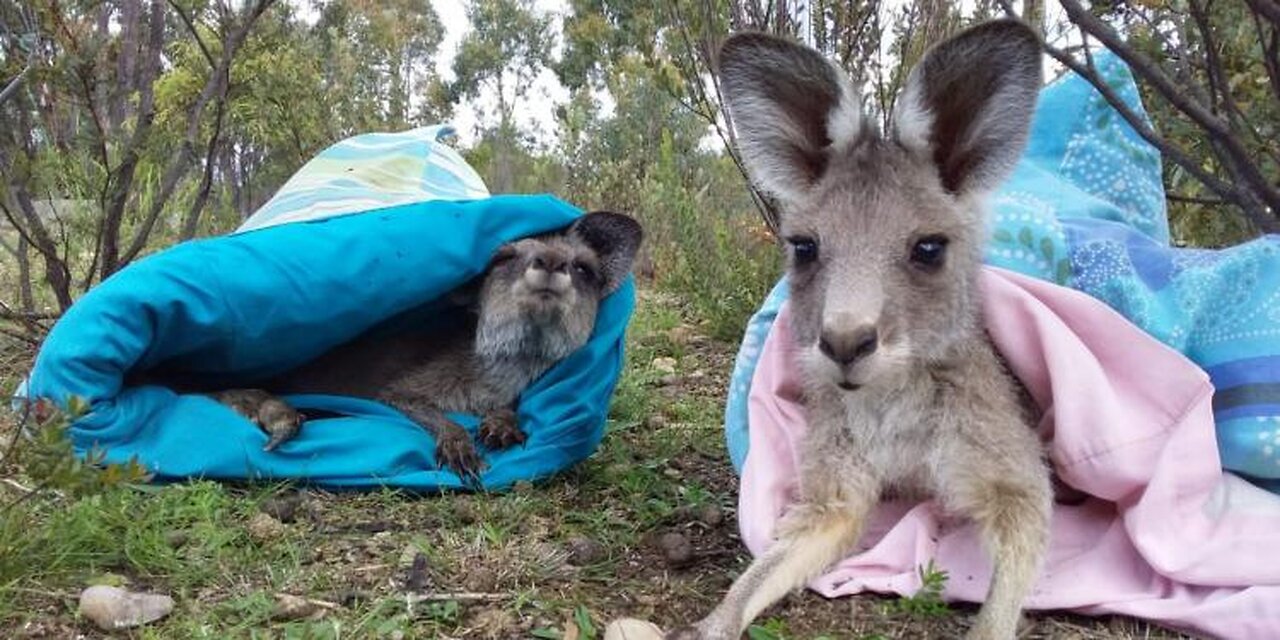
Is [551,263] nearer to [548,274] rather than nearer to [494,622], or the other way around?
[548,274]

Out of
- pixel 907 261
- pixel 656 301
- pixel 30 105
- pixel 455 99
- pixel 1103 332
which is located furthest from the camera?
pixel 455 99

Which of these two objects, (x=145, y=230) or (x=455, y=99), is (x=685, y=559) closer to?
(x=145, y=230)

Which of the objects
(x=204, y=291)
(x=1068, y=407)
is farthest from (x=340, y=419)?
(x=1068, y=407)

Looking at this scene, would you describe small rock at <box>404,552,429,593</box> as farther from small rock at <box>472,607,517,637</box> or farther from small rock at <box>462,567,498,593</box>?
small rock at <box>472,607,517,637</box>

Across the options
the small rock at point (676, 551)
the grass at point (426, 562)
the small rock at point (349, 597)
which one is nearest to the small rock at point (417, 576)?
the grass at point (426, 562)

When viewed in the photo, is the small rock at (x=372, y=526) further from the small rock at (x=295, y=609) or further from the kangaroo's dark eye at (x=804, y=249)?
the kangaroo's dark eye at (x=804, y=249)

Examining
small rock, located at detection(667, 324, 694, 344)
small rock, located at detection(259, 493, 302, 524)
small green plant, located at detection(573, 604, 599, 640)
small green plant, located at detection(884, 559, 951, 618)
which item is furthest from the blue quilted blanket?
small rock, located at detection(667, 324, 694, 344)
